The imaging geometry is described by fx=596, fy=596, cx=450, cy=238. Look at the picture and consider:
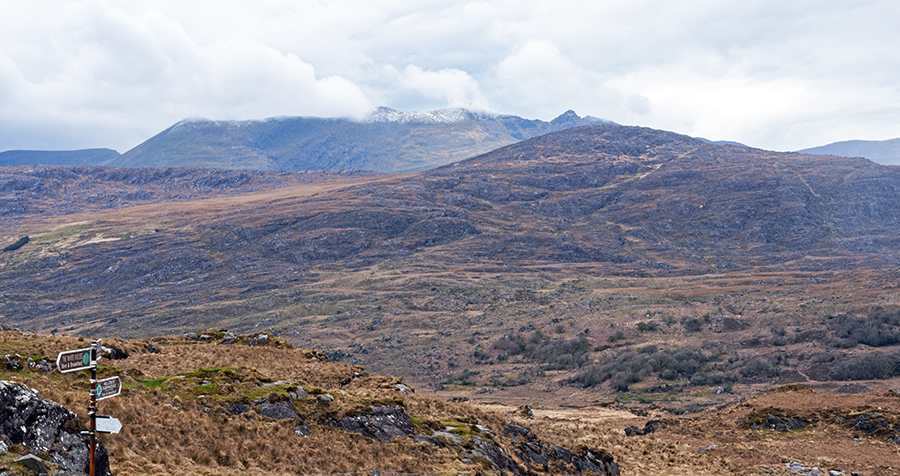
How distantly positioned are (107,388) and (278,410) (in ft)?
27.3

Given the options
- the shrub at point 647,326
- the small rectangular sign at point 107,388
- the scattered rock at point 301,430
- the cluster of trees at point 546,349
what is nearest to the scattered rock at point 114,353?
the scattered rock at point 301,430

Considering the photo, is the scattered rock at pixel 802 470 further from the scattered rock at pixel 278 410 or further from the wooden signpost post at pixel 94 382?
the wooden signpost post at pixel 94 382

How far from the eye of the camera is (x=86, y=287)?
Result: 111375mm

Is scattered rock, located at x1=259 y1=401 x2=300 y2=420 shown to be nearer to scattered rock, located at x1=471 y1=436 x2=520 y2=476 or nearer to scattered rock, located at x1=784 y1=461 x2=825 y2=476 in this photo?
scattered rock, located at x1=471 y1=436 x2=520 y2=476

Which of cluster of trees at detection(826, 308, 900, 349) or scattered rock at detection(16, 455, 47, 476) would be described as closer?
scattered rock at detection(16, 455, 47, 476)

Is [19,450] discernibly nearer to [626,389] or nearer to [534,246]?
[626,389]

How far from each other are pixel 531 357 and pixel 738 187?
383 feet

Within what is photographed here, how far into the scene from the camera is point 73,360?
8.90m

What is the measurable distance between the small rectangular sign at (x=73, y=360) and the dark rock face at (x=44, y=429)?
2702 millimetres

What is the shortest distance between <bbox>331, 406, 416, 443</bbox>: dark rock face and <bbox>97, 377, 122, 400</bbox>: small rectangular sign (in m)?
8.72

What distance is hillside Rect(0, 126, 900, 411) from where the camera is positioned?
2213 inches

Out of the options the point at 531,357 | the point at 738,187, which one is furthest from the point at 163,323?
the point at 738,187

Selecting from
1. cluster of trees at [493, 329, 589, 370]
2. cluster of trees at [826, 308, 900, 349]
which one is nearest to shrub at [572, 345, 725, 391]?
cluster of trees at [493, 329, 589, 370]

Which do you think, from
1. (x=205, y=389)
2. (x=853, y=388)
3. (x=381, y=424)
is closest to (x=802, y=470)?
(x=381, y=424)
